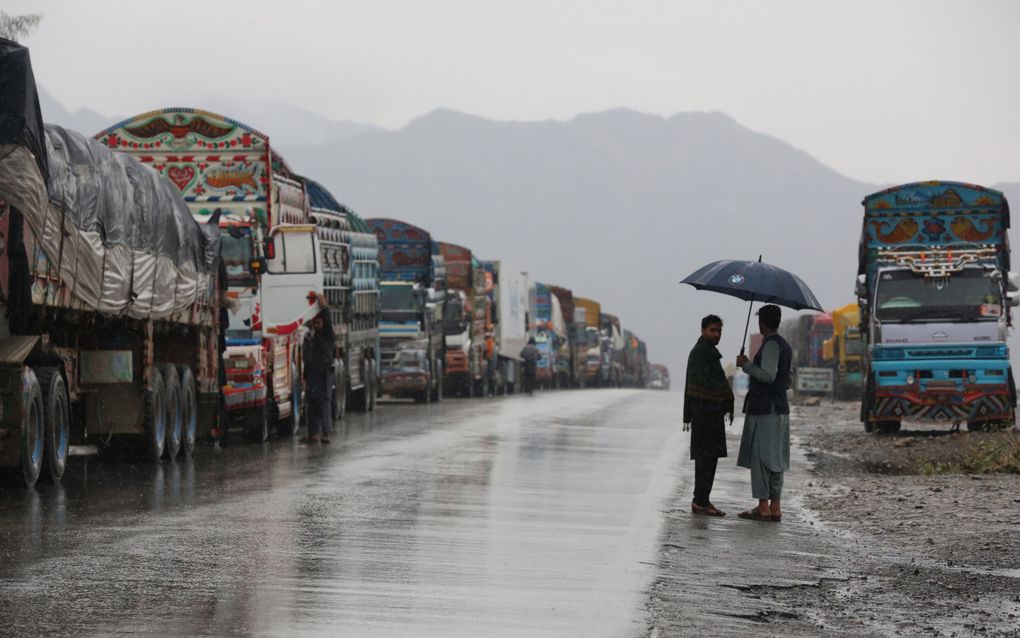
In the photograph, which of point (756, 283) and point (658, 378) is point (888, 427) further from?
point (658, 378)

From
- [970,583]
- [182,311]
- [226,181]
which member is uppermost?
[226,181]

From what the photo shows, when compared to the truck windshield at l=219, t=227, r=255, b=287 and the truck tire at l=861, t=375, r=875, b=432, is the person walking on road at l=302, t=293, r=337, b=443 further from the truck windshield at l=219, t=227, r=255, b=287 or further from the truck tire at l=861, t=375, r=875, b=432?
the truck tire at l=861, t=375, r=875, b=432

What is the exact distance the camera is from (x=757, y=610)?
895 cm

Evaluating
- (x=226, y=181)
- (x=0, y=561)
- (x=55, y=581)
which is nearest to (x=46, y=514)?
(x=0, y=561)

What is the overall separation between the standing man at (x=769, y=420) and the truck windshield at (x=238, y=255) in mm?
11794

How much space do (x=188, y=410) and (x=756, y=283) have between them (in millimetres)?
9286

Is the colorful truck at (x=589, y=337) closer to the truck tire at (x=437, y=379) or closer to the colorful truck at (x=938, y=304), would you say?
the truck tire at (x=437, y=379)

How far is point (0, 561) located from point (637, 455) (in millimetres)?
13502

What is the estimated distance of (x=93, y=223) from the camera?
16844 mm

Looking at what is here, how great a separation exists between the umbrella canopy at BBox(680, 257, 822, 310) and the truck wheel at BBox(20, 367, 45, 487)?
5638 mm

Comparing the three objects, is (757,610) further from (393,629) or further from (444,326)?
(444,326)

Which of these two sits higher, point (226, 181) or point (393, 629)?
point (226, 181)

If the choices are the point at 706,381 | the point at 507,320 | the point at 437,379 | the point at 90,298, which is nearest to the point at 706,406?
the point at 706,381

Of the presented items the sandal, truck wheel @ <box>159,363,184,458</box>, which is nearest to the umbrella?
the sandal
